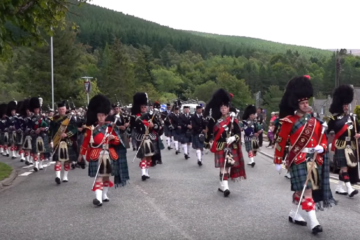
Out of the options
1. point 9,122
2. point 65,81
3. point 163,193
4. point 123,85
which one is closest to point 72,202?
point 163,193

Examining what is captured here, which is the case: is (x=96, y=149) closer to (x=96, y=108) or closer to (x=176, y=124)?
(x=96, y=108)

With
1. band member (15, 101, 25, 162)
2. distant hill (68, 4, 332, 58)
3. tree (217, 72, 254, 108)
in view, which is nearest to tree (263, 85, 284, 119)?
tree (217, 72, 254, 108)

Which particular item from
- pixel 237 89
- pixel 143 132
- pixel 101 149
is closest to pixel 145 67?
pixel 237 89

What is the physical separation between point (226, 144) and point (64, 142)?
14.5ft

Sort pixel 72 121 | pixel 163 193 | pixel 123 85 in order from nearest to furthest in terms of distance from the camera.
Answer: pixel 163 193
pixel 72 121
pixel 123 85

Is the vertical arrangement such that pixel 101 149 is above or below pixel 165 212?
above

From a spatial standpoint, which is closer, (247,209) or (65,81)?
(247,209)

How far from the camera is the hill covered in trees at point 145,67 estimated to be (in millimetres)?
51969

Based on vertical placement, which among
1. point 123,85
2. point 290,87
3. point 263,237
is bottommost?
point 123,85

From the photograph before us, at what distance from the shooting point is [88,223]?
26.3 feet

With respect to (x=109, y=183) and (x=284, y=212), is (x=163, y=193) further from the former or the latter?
(x=284, y=212)

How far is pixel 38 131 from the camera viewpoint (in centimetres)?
1527

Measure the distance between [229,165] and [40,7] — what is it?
514 cm

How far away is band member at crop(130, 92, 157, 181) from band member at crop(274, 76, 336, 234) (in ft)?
18.9
